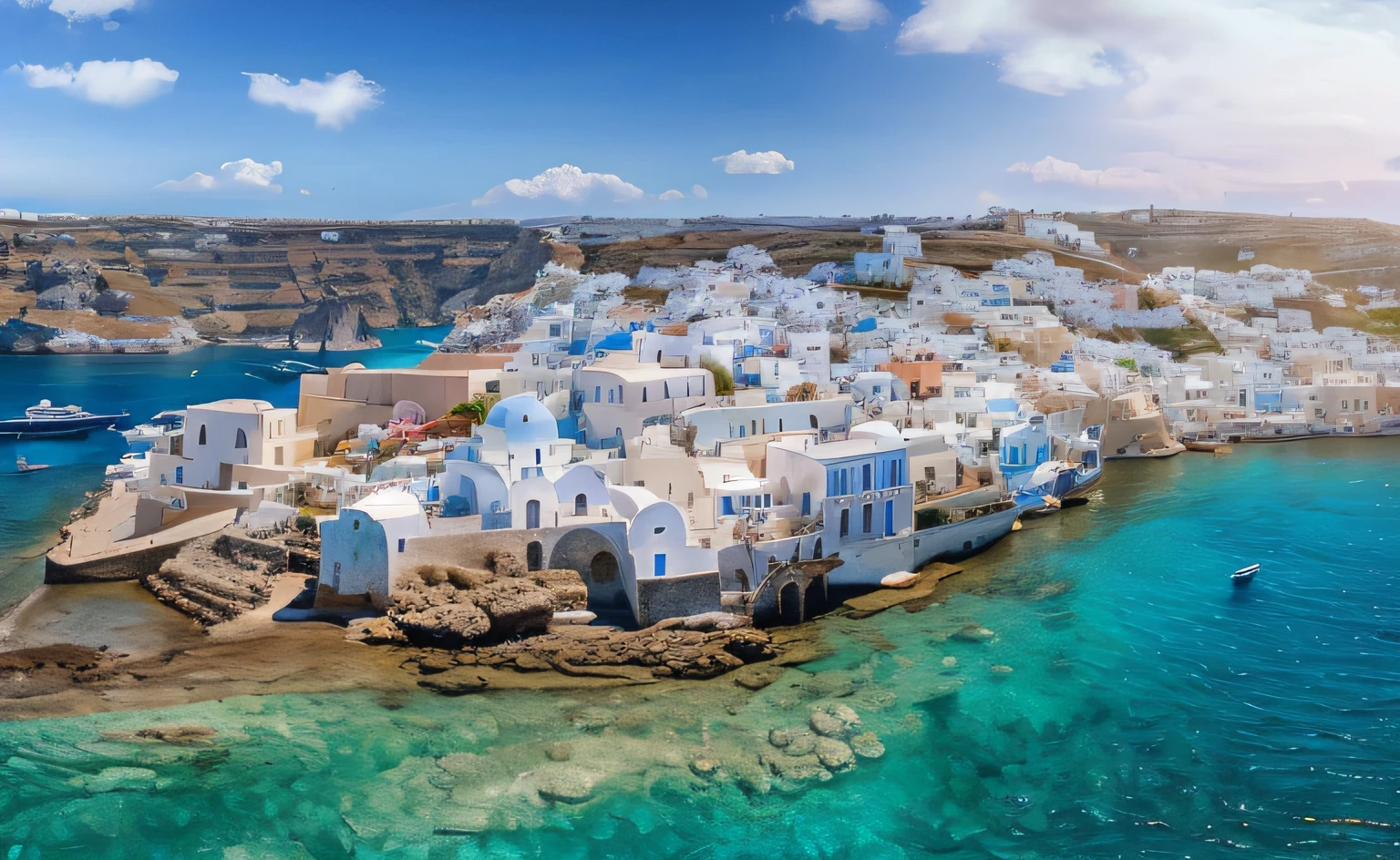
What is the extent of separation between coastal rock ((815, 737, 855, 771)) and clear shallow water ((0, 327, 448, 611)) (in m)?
11.7

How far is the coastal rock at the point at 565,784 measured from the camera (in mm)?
9016

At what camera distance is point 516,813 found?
28.8 feet

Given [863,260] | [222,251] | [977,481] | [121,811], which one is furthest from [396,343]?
[121,811]

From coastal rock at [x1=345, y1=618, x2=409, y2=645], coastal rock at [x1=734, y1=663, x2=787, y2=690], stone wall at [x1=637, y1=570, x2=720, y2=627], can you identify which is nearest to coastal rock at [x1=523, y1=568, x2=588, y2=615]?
stone wall at [x1=637, y1=570, x2=720, y2=627]

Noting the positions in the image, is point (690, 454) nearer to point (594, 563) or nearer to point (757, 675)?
point (594, 563)

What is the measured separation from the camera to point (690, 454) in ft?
54.4

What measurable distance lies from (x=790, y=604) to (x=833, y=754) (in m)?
3.56

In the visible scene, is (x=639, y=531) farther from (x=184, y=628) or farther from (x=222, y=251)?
(x=222, y=251)

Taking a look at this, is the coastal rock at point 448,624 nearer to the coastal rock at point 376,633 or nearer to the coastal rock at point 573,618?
the coastal rock at point 376,633

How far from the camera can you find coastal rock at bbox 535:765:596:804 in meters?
9.02

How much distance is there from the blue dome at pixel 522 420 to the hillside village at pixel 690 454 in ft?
0.12

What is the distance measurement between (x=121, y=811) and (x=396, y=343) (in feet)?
190

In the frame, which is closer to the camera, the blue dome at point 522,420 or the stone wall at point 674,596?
the stone wall at point 674,596

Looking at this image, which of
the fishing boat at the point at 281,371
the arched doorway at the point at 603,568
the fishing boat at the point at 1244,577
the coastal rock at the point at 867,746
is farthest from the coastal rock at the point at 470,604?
the fishing boat at the point at 281,371
